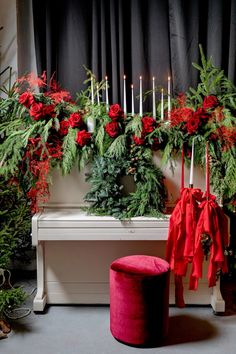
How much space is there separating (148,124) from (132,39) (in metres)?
1.01

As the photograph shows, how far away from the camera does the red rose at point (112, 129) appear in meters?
2.92

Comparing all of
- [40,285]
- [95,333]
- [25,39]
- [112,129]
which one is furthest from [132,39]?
[95,333]

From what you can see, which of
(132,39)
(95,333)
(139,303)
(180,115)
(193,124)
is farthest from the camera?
(132,39)

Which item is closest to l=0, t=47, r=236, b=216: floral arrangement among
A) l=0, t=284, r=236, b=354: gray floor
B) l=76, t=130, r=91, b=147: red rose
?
l=76, t=130, r=91, b=147: red rose

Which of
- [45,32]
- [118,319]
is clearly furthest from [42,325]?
[45,32]

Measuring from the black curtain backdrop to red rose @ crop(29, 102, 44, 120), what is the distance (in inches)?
29.8

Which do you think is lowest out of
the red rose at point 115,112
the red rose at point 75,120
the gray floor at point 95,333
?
the gray floor at point 95,333

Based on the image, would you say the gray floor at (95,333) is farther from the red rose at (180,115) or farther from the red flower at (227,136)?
the red rose at (180,115)

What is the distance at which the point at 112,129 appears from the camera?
115 inches

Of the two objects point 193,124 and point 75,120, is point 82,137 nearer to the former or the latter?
point 75,120

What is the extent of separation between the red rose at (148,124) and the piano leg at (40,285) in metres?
1.05

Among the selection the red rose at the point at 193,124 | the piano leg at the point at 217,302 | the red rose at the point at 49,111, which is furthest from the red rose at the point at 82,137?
the piano leg at the point at 217,302

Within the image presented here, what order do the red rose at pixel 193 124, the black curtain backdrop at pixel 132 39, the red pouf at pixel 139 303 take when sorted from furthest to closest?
the black curtain backdrop at pixel 132 39 → the red rose at pixel 193 124 → the red pouf at pixel 139 303

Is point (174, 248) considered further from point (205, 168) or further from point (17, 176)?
point (17, 176)
